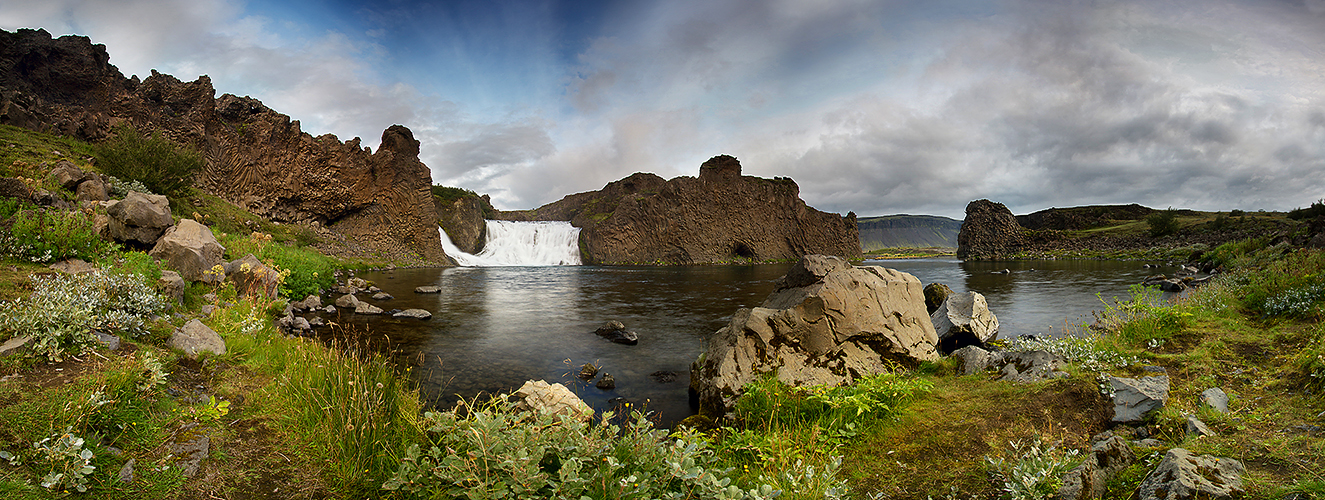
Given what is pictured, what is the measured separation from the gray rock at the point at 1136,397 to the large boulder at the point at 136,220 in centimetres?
1910

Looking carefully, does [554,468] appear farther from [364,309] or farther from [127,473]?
[364,309]

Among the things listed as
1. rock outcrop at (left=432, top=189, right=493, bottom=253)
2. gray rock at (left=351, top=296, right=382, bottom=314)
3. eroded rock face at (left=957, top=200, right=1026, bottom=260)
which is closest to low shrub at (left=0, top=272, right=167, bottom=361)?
gray rock at (left=351, top=296, right=382, bottom=314)

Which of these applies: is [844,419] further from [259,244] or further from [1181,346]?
[259,244]

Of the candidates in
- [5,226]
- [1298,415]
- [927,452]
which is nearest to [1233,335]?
[1298,415]

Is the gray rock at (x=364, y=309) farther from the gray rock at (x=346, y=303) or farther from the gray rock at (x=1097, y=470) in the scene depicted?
the gray rock at (x=1097, y=470)

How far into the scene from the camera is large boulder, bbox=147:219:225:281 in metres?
11.3

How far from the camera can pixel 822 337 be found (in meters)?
8.95

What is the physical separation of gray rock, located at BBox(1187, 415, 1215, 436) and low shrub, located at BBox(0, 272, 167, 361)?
37.4 feet

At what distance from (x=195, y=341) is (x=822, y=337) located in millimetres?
9880

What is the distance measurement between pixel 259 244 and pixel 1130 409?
82.6ft

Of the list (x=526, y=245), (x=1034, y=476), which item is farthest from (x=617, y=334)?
(x=526, y=245)

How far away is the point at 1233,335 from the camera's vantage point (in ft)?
26.8

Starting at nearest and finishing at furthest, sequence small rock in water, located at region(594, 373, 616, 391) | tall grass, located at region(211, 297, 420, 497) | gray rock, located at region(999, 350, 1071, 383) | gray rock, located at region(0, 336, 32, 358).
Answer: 1. tall grass, located at region(211, 297, 420, 497)
2. gray rock, located at region(0, 336, 32, 358)
3. gray rock, located at region(999, 350, 1071, 383)
4. small rock in water, located at region(594, 373, 616, 391)

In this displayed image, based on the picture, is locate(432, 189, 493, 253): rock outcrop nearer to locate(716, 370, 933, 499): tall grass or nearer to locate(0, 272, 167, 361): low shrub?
locate(0, 272, 167, 361): low shrub
